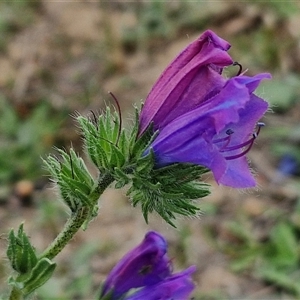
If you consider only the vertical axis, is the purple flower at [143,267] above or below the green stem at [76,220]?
below

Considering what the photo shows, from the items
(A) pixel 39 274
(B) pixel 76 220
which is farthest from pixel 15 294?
(B) pixel 76 220

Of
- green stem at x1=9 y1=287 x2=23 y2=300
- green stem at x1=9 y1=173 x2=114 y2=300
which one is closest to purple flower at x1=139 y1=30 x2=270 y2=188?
green stem at x1=9 y1=173 x2=114 y2=300

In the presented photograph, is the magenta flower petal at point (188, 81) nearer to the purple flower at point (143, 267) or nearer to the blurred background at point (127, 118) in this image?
the purple flower at point (143, 267)

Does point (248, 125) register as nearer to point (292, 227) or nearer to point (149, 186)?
point (149, 186)

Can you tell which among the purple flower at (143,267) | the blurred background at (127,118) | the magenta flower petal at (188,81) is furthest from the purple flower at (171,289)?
the magenta flower petal at (188,81)

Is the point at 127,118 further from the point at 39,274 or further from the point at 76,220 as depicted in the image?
the point at 39,274

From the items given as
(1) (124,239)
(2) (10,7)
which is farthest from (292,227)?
(2) (10,7)
